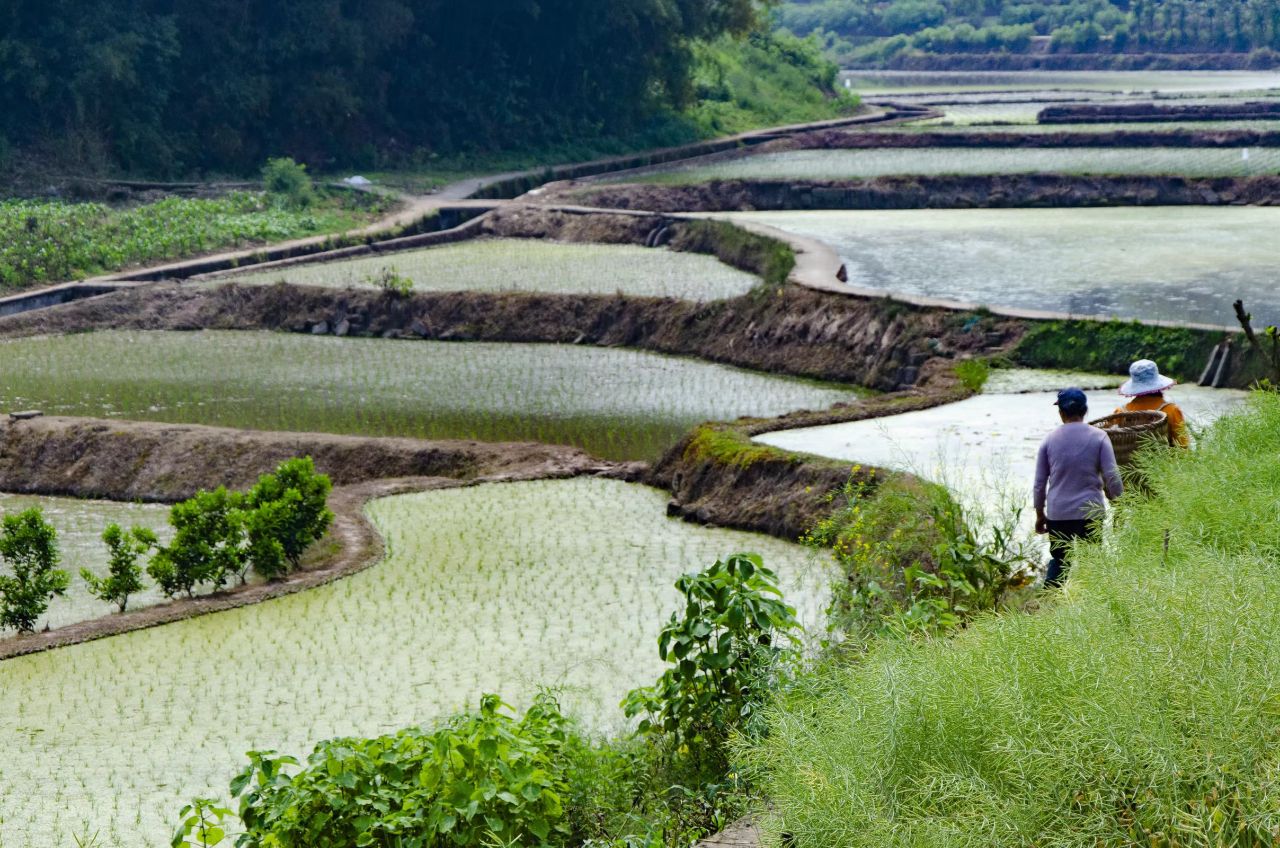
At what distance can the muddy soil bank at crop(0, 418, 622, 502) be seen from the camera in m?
15.7

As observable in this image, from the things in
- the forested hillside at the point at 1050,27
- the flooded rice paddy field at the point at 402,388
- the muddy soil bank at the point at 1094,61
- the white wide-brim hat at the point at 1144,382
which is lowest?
the muddy soil bank at the point at 1094,61

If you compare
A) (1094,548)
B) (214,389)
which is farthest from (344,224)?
(1094,548)

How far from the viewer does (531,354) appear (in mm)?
21312

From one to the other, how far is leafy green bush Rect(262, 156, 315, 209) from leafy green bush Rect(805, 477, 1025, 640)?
80.6 feet

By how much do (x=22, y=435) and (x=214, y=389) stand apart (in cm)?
296

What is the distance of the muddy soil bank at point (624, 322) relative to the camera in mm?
18484

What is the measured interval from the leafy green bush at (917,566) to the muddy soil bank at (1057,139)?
1107 inches

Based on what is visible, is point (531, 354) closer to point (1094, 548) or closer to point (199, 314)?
point (199, 314)

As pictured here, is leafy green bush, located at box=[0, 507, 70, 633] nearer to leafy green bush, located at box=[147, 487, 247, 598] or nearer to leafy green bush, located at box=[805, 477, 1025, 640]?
leafy green bush, located at box=[147, 487, 247, 598]

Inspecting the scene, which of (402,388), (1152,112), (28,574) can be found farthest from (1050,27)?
(28,574)

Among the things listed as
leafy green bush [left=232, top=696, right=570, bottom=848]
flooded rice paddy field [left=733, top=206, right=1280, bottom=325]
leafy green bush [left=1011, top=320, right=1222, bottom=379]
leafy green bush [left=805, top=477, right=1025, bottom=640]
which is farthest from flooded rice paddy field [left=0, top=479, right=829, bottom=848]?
flooded rice paddy field [left=733, top=206, right=1280, bottom=325]

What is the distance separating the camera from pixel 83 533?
14.6m

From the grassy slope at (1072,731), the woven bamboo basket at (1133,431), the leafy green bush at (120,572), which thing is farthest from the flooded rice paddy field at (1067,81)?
the grassy slope at (1072,731)

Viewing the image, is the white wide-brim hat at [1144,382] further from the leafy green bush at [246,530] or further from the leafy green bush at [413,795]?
the leafy green bush at [246,530]
